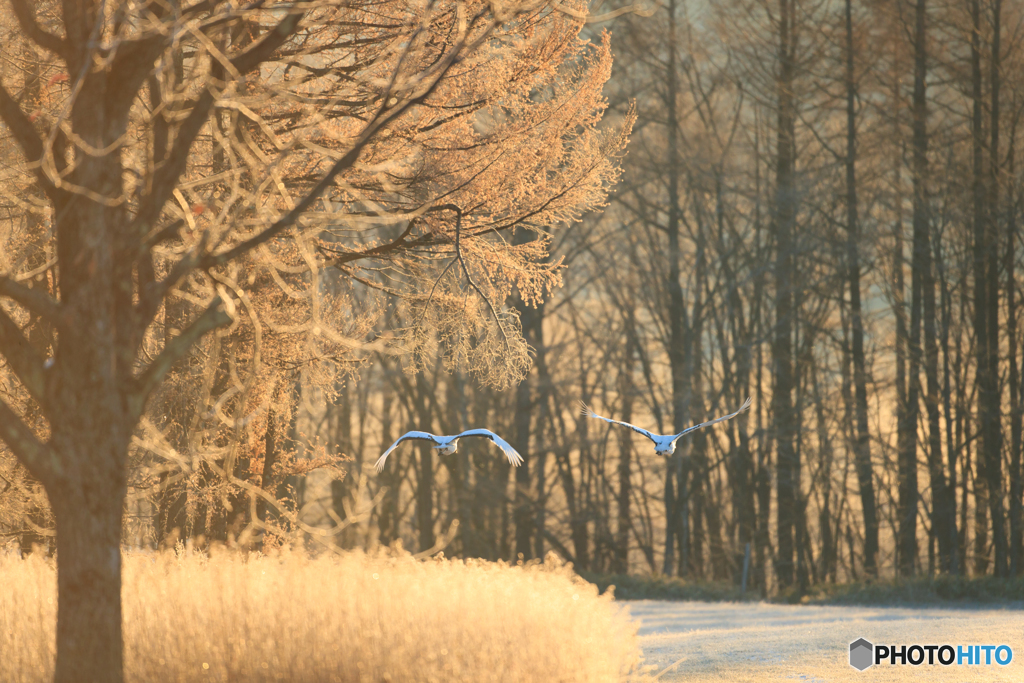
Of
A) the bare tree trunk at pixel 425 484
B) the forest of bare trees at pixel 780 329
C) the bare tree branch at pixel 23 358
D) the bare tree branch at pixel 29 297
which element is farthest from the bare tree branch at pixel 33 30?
the bare tree trunk at pixel 425 484

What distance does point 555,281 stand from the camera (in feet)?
31.6

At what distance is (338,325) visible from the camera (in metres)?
12.3

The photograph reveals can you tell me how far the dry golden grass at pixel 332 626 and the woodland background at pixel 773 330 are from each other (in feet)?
21.7

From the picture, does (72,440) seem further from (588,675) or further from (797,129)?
(797,129)

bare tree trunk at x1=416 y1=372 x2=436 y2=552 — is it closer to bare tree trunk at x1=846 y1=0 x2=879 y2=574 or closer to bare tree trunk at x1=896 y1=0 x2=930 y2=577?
bare tree trunk at x1=846 y1=0 x2=879 y2=574

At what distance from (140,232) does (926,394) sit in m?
18.8

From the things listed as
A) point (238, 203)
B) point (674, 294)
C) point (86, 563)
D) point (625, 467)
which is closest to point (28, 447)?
point (86, 563)

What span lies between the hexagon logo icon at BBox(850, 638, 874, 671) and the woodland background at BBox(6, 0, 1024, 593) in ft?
26.0

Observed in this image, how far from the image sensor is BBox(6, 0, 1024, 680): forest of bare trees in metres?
5.91

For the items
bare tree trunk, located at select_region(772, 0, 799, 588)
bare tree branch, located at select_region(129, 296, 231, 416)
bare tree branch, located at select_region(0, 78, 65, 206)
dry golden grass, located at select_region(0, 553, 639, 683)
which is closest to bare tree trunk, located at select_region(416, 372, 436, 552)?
bare tree trunk, located at select_region(772, 0, 799, 588)

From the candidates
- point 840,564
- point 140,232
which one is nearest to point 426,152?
point 140,232

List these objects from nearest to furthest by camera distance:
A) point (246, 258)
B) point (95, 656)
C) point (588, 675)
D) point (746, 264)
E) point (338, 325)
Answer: point (95, 656)
point (588, 675)
point (246, 258)
point (338, 325)
point (746, 264)

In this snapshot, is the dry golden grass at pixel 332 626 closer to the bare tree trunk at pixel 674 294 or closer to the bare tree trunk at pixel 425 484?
the bare tree trunk at pixel 674 294

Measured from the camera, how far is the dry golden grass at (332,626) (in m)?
5.65
